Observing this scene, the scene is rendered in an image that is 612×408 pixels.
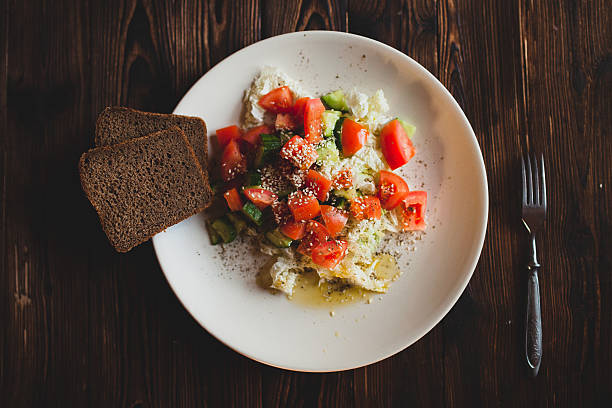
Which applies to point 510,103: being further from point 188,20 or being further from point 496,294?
point 188,20

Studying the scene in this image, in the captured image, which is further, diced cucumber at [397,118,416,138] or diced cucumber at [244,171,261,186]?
diced cucumber at [397,118,416,138]

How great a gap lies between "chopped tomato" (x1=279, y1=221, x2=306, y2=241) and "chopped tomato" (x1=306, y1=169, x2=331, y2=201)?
19cm

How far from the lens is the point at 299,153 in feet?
8.04

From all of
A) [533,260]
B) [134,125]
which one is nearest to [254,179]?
[134,125]

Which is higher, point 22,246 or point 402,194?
point 402,194

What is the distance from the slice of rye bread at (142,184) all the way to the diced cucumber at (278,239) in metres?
0.46

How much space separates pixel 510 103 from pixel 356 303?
5.16ft

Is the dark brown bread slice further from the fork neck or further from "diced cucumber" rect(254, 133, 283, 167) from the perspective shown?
the fork neck

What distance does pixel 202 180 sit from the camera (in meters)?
2.63

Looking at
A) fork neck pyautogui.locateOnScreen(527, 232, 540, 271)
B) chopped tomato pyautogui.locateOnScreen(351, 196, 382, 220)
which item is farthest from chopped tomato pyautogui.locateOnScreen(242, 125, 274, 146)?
fork neck pyautogui.locateOnScreen(527, 232, 540, 271)

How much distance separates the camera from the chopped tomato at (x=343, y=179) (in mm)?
2506

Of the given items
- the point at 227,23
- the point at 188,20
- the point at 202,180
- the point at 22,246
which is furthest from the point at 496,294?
the point at 22,246

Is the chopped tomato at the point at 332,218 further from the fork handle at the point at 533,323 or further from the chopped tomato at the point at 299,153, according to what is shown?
the fork handle at the point at 533,323

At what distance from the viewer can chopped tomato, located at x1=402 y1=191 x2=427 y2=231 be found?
263 cm
